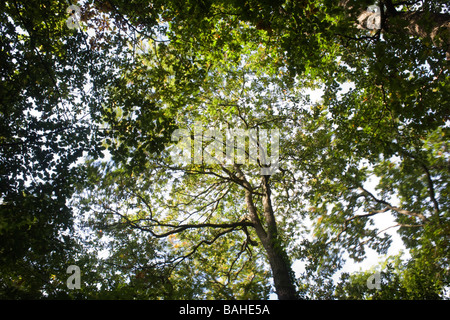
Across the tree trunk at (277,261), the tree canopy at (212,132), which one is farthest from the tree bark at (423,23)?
the tree trunk at (277,261)

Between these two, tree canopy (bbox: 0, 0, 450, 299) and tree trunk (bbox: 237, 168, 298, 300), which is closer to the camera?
tree canopy (bbox: 0, 0, 450, 299)

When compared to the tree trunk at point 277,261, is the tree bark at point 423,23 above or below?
above

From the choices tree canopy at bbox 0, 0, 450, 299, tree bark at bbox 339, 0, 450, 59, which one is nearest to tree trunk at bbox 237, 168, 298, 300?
tree canopy at bbox 0, 0, 450, 299

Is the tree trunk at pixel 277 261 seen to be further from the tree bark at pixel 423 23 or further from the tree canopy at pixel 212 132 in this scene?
the tree bark at pixel 423 23

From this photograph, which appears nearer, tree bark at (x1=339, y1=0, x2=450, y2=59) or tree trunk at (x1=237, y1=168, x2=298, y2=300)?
tree bark at (x1=339, y1=0, x2=450, y2=59)

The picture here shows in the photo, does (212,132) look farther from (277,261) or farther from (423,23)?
(423,23)

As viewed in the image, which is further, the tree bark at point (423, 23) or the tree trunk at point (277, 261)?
the tree trunk at point (277, 261)

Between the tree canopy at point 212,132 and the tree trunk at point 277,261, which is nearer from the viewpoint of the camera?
the tree canopy at point 212,132

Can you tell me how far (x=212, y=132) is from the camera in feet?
36.3

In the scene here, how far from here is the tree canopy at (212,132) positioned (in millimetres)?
4520

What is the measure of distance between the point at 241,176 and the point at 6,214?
866 cm

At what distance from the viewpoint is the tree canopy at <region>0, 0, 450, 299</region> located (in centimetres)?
452

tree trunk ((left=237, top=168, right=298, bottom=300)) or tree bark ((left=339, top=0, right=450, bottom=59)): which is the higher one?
tree bark ((left=339, top=0, right=450, bottom=59))

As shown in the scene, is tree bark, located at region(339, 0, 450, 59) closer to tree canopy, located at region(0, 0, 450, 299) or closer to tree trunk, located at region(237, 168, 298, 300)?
tree canopy, located at region(0, 0, 450, 299)
